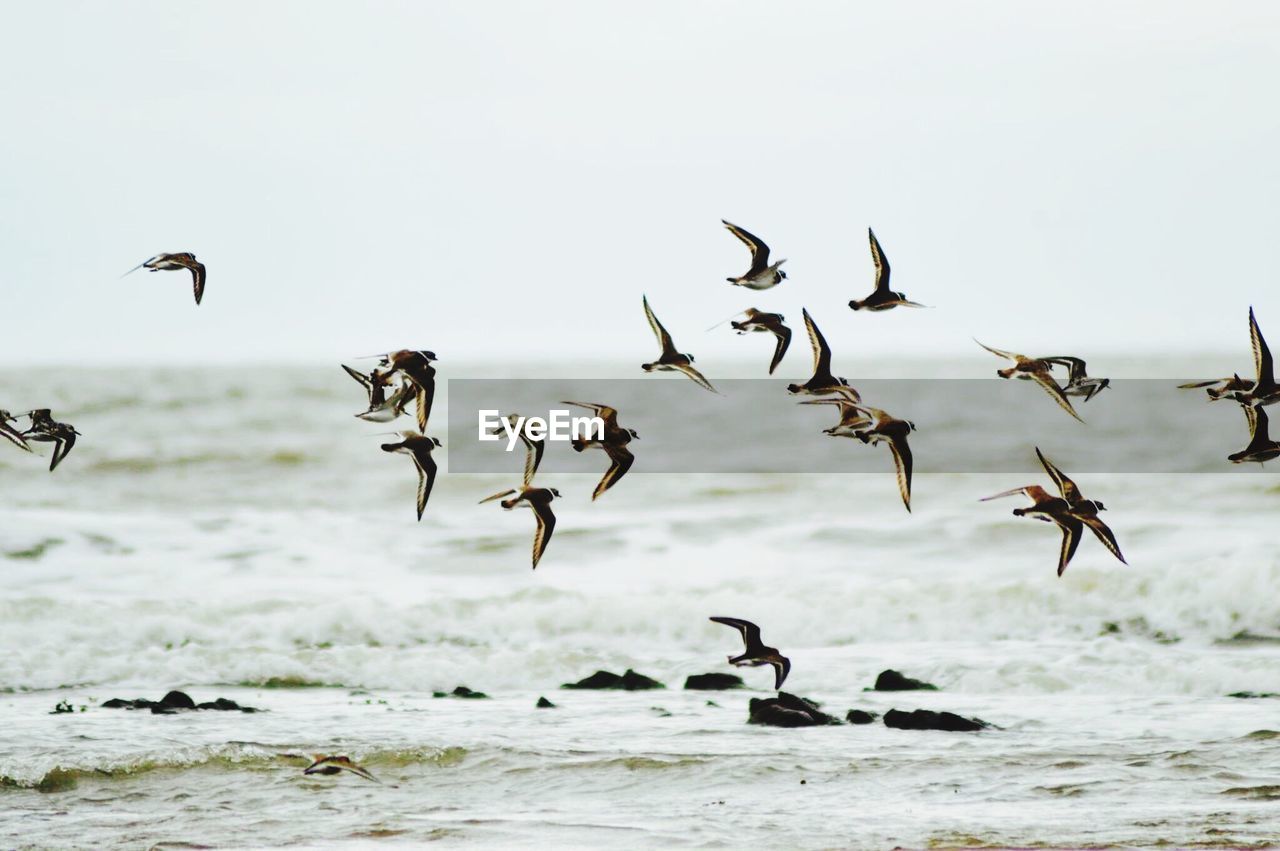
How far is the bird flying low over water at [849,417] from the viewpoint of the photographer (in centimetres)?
958

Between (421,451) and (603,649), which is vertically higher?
(421,451)

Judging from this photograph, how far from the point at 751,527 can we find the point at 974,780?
10675 mm

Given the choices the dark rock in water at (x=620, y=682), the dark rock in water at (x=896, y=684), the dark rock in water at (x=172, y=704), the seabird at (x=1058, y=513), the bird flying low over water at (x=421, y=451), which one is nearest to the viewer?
the seabird at (x=1058, y=513)

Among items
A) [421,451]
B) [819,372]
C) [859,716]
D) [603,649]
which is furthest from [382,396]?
[603,649]

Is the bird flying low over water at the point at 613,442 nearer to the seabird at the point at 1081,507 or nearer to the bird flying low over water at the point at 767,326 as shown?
the bird flying low over water at the point at 767,326

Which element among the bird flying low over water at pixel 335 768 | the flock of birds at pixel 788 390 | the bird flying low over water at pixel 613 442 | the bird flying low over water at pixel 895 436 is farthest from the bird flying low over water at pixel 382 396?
the bird flying low over water at pixel 895 436

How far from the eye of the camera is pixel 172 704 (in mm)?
11164

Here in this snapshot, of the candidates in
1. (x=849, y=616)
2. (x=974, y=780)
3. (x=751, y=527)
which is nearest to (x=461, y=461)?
(x=751, y=527)

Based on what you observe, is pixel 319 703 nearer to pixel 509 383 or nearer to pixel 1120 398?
pixel 1120 398

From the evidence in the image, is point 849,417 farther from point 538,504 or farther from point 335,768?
point 335,768

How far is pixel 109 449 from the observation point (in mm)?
24016

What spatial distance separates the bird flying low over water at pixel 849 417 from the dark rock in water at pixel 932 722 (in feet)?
6.55

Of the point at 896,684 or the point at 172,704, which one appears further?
the point at 896,684

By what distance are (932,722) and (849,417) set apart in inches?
82.6
